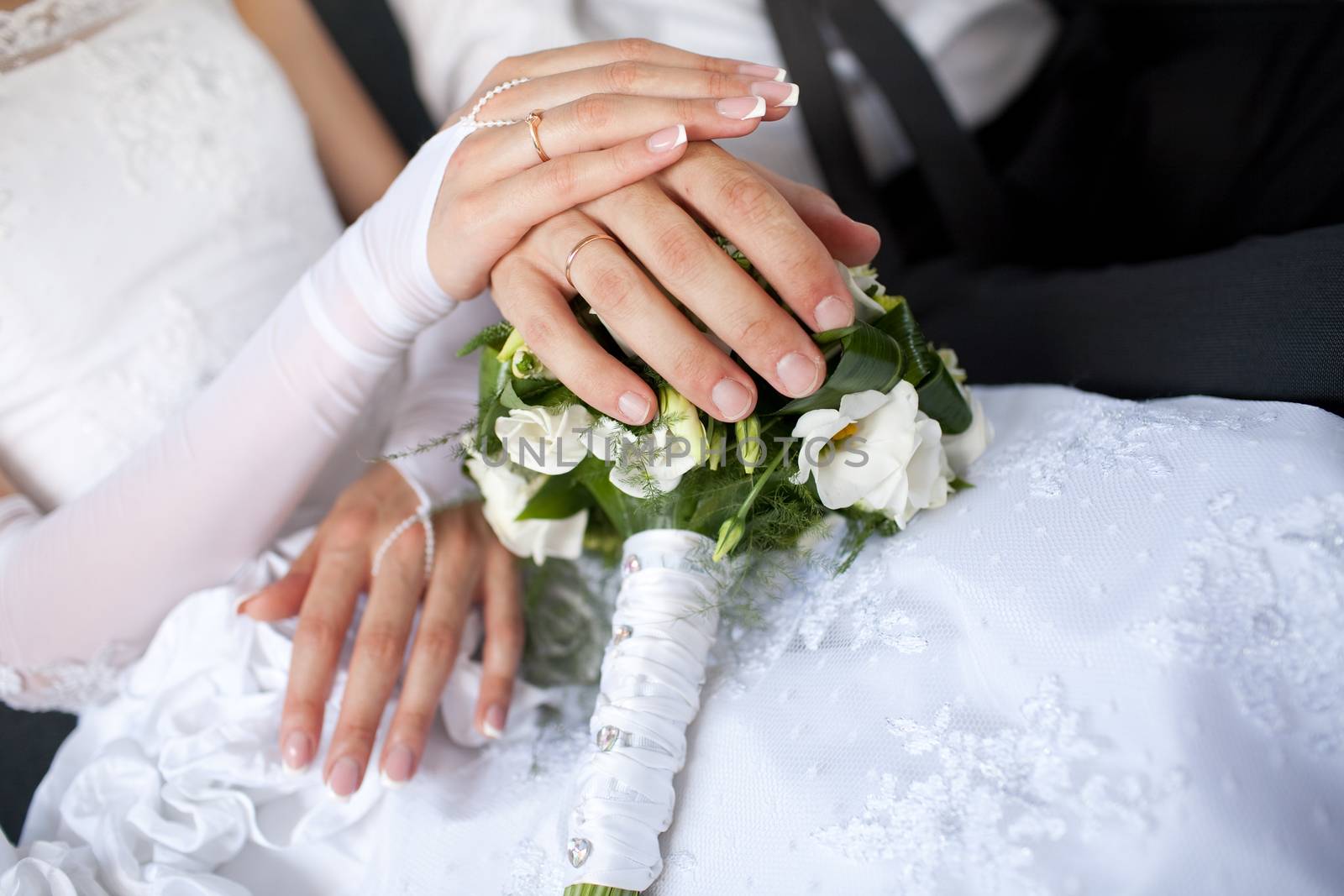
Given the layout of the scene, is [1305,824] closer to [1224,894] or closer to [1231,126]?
[1224,894]

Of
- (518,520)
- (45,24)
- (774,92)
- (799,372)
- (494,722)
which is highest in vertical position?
(45,24)

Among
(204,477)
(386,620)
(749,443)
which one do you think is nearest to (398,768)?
(386,620)

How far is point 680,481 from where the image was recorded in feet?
2.28

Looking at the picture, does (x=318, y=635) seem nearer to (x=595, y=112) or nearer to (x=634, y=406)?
(x=634, y=406)

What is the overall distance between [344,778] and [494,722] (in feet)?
0.49

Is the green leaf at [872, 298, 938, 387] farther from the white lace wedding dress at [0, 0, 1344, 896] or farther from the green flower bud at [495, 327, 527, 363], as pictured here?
the green flower bud at [495, 327, 527, 363]

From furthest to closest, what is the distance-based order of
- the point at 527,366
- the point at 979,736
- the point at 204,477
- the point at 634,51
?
the point at 204,477
the point at 634,51
the point at 527,366
the point at 979,736

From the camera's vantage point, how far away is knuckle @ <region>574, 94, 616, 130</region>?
0.73 metres

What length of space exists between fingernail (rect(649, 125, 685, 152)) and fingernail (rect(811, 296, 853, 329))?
18 cm

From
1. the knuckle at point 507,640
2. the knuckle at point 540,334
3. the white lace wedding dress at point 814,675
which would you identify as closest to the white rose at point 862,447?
the white lace wedding dress at point 814,675

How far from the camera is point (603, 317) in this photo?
27.0 inches

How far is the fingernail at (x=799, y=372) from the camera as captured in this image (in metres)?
0.62

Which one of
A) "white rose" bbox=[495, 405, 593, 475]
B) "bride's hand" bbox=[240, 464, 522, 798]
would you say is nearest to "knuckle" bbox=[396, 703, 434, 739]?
"bride's hand" bbox=[240, 464, 522, 798]

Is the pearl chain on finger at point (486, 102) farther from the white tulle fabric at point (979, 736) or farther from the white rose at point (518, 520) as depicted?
the white tulle fabric at point (979, 736)
